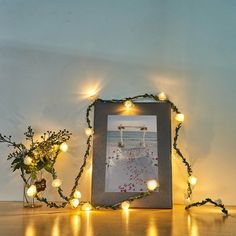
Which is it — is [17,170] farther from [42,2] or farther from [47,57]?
[42,2]

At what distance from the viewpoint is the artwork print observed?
47.0 inches

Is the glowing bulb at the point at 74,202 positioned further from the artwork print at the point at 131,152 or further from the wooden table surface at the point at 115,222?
the artwork print at the point at 131,152

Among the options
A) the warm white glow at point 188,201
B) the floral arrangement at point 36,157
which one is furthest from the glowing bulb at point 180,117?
the floral arrangement at point 36,157

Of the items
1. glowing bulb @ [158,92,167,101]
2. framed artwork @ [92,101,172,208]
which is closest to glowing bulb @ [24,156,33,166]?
framed artwork @ [92,101,172,208]

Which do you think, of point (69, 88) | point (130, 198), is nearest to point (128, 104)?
point (69, 88)

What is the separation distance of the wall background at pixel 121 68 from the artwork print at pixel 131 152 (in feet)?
0.41

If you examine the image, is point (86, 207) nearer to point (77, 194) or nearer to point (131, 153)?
point (77, 194)

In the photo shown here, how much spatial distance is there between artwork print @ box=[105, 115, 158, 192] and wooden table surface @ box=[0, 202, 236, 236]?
118mm

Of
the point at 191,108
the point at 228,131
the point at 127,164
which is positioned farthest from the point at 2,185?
the point at 228,131

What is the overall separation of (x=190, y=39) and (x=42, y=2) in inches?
29.3

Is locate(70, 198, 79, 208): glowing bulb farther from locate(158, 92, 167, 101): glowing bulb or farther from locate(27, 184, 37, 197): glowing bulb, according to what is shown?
locate(158, 92, 167, 101): glowing bulb

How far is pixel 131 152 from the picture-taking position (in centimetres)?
123

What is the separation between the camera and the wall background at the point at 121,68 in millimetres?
1286

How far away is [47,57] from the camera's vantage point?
139cm
